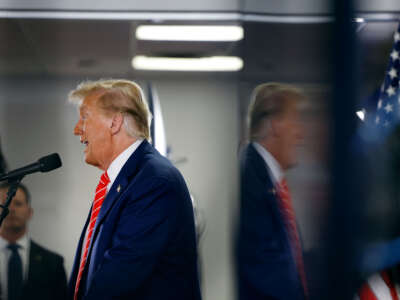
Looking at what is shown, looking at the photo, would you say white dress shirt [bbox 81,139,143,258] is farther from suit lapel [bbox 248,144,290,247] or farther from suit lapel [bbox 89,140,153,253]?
suit lapel [bbox 248,144,290,247]

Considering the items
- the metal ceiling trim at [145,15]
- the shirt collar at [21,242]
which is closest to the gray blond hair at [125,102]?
the metal ceiling trim at [145,15]

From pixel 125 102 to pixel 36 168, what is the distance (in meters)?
0.35

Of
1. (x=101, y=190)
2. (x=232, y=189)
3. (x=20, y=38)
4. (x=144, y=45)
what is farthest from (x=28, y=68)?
(x=232, y=189)

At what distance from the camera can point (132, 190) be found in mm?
1450

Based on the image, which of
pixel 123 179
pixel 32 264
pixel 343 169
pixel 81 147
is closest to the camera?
pixel 343 169

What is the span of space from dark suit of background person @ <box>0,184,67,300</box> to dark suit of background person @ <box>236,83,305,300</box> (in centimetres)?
130

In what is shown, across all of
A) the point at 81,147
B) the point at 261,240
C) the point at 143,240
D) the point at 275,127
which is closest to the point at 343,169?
the point at 275,127

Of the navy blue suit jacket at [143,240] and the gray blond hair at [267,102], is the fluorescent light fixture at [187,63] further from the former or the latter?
the gray blond hair at [267,102]

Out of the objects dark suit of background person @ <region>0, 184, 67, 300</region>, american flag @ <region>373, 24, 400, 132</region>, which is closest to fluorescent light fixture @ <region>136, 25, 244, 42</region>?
dark suit of background person @ <region>0, 184, 67, 300</region>

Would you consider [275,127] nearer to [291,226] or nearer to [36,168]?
[291,226]

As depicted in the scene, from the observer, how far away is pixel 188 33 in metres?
3.16

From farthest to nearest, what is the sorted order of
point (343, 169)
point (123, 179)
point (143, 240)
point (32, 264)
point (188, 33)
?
1. point (188, 33)
2. point (32, 264)
3. point (123, 179)
4. point (143, 240)
5. point (343, 169)

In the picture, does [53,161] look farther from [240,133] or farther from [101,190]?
[240,133]

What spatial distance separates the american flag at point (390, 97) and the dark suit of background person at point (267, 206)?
17cm
